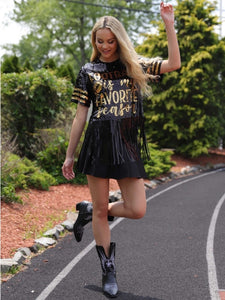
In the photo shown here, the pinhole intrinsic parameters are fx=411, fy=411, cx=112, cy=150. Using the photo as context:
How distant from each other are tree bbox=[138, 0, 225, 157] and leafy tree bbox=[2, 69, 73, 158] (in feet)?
21.9

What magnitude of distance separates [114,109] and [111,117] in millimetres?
72

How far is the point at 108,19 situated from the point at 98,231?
188cm

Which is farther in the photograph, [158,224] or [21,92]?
[21,92]

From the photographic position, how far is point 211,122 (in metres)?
17.8

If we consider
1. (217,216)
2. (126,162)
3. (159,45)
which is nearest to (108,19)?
(126,162)

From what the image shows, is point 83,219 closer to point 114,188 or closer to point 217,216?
point 217,216

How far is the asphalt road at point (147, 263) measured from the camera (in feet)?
13.1

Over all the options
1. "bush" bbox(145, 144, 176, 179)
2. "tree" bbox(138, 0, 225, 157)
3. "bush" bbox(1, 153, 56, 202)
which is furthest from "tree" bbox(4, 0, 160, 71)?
"bush" bbox(1, 153, 56, 202)

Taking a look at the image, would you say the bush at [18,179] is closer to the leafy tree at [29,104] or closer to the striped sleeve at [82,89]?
the leafy tree at [29,104]

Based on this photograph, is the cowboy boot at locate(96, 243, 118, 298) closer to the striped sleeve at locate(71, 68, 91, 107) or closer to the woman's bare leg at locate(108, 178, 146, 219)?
the woman's bare leg at locate(108, 178, 146, 219)

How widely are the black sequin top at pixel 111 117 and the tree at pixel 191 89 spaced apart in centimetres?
1389

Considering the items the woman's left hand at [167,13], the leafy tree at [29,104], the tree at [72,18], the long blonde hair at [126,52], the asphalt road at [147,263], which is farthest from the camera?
the tree at [72,18]

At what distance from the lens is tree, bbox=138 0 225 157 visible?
685 inches

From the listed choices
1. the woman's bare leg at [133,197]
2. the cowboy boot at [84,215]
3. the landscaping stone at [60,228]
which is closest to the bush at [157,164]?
the landscaping stone at [60,228]
